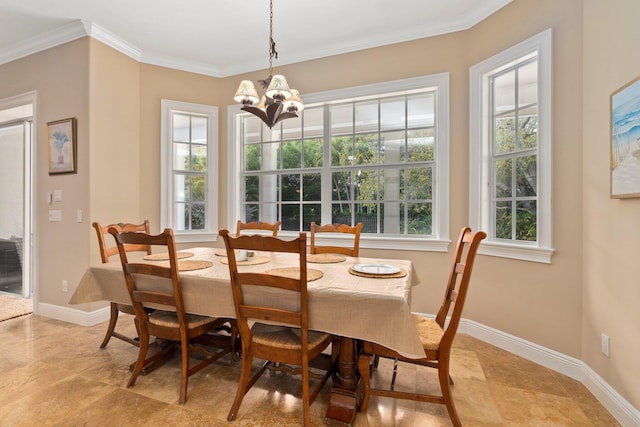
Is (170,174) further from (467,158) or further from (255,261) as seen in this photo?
(467,158)

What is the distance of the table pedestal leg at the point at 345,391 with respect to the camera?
5.35 feet

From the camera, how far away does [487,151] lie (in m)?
2.79

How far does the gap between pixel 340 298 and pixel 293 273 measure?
390 mm

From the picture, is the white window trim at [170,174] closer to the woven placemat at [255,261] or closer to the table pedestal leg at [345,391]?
the woven placemat at [255,261]

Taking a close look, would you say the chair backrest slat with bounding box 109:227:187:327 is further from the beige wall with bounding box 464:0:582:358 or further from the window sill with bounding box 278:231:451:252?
the beige wall with bounding box 464:0:582:358

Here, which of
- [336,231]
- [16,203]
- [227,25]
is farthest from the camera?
[16,203]

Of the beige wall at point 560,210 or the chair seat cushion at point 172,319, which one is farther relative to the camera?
the beige wall at point 560,210

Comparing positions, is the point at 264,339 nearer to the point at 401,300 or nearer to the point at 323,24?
the point at 401,300

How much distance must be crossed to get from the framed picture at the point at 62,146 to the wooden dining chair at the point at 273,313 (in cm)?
269

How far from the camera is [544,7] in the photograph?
2291mm

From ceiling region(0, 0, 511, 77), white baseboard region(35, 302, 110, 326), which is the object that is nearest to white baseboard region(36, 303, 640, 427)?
white baseboard region(35, 302, 110, 326)

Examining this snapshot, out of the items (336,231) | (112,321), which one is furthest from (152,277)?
(336,231)

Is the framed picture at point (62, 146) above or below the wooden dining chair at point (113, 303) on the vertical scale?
above

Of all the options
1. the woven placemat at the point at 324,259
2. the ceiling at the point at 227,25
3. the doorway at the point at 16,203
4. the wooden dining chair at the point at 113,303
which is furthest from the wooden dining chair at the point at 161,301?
the doorway at the point at 16,203
